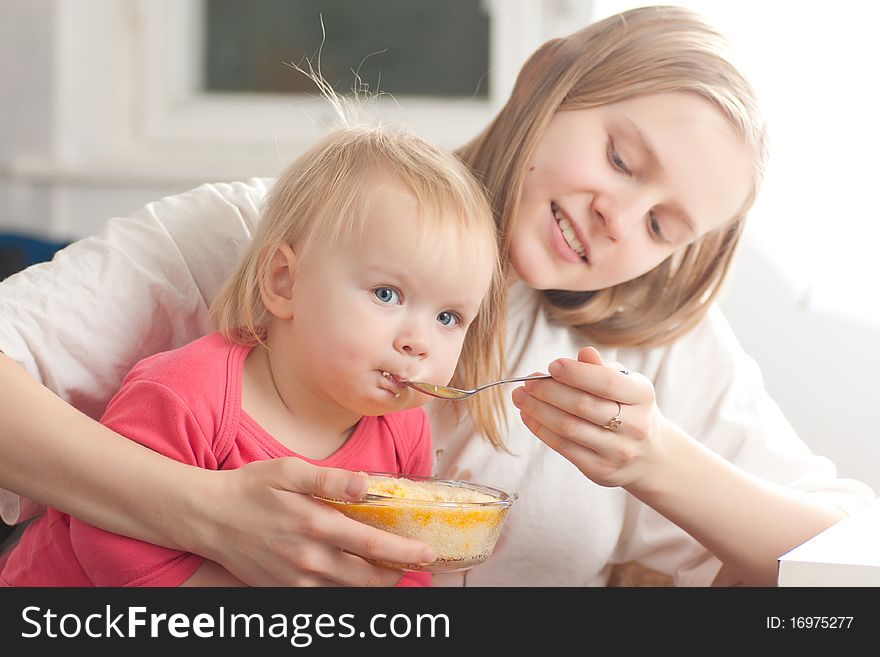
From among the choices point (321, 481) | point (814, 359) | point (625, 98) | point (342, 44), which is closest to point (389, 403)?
point (321, 481)

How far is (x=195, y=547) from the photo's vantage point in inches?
38.1

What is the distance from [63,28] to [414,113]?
1.02 metres

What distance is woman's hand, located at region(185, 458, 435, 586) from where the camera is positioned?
2.94 feet

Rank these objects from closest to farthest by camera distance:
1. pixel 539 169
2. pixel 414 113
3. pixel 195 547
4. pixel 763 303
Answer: pixel 195 547, pixel 539 169, pixel 763 303, pixel 414 113

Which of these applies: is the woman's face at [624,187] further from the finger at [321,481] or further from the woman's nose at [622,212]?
the finger at [321,481]

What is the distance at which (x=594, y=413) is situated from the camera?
0.98 m

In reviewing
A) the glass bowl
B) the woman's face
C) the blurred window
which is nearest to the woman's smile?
the woman's face

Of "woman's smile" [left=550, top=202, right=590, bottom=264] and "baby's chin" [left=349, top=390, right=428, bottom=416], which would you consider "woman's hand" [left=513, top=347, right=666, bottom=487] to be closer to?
"baby's chin" [left=349, top=390, right=428, bottom=416]

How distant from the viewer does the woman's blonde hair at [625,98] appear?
1245mm

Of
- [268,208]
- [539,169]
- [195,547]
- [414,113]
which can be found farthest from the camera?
[414,113]

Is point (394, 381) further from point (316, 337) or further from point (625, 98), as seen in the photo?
point (625, 98)

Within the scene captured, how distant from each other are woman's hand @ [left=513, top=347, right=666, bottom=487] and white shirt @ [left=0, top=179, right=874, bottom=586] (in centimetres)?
30

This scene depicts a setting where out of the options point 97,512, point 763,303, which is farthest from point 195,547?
point 763,303

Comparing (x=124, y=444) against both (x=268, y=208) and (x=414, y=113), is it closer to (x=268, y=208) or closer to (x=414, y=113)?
(x=268, y=208)
